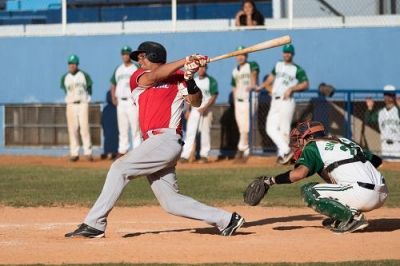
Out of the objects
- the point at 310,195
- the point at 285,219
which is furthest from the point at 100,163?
the point at 310,195

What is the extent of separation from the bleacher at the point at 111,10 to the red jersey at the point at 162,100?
1287 cm

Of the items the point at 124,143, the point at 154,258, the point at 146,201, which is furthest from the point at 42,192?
the point at 154,258

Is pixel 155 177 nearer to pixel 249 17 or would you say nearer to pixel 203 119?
pixel 203 119

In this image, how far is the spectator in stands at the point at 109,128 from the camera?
2211cm

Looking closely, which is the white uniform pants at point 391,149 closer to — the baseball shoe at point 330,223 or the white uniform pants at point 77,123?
the white uniform pants at point 77,123

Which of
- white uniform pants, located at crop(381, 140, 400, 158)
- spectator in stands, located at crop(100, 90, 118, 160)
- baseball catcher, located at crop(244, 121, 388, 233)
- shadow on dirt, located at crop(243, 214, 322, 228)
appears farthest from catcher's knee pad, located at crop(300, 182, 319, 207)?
spectator in stands, located at crop(100, 90, 118, 160)

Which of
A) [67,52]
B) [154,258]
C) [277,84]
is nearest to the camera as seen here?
[154,258]

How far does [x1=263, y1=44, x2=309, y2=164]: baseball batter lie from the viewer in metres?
19.4

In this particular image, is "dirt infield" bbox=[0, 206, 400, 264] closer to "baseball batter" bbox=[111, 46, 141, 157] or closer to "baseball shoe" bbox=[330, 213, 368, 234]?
"baseball shoe" bbox=[330, 213, 368, 234]

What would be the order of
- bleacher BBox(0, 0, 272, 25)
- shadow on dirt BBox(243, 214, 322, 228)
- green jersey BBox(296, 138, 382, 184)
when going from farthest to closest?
1. bleacher BBox(0, 0, 272, 25)
2. shadow on dirt BBox(243, 214, 322, 228)
3. green jersey BBox(296, 138, 382, 184)

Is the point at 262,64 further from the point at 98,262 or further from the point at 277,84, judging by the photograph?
the point at 98,262

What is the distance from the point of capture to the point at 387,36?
20219 millimetres

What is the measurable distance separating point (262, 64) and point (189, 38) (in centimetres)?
165

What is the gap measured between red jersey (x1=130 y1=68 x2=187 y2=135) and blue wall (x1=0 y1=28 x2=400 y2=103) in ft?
35.6
